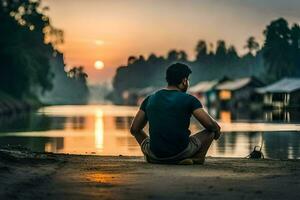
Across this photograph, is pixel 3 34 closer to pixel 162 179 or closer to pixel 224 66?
pixel 162 179

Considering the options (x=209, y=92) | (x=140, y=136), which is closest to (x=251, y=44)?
(x=209, y=92)

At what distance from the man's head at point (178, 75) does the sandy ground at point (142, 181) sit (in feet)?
3.97

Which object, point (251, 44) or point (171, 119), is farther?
point (251, 44)

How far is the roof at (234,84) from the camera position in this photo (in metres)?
107

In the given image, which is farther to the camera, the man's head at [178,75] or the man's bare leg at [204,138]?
the man's bare leg at [204,138]

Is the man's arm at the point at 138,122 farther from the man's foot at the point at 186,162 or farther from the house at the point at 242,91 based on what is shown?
the house at the point at 242,91

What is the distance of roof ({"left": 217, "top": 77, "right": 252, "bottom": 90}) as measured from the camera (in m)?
107

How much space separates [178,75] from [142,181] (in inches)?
95.4

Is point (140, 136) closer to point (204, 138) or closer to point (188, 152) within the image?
point (188, 152)

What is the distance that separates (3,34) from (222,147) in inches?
2445

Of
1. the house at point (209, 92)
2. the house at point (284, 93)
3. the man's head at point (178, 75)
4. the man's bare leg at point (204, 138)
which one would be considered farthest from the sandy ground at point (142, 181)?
the house at point (209, 92)

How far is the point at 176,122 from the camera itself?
9961mm

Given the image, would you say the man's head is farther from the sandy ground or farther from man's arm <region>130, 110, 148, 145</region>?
the sandy ground

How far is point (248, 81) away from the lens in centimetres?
A: 10650
